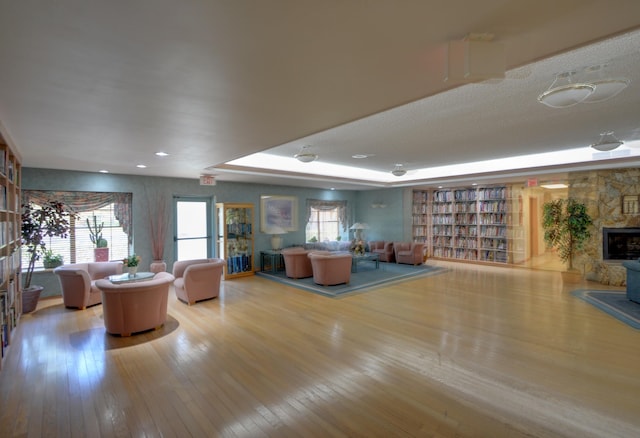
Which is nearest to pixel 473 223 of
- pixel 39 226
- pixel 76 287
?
pixel 76 287

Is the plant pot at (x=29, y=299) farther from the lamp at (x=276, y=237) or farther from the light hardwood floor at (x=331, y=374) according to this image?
the lamp at (x=276, y=237)

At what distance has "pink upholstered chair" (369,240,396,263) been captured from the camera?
9617mm

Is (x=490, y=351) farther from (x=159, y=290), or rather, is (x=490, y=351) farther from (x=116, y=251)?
(x=116, y=251)

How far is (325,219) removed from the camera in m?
10.4

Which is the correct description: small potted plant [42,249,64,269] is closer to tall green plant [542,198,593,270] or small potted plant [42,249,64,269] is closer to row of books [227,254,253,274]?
row of books [227,254,253,274]

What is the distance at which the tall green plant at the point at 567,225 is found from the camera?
22.0ft

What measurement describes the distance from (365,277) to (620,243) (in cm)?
544

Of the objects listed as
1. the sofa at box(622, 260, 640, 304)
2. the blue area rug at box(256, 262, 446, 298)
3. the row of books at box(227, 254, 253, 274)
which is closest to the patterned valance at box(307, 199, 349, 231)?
the blue area rug at box(256, 262, 446, 298)

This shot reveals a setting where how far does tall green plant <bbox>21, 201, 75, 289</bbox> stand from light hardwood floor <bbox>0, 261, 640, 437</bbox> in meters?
1.00

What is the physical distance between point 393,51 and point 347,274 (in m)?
5.42

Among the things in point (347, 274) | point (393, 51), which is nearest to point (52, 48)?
point (393, 51)

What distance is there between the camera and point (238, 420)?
2314mm

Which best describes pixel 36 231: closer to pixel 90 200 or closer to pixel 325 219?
pixel 90 200

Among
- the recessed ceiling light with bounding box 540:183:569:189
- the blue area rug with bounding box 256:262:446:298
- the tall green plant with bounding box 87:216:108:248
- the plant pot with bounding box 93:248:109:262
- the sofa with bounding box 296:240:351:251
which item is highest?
the recessed ceiling light with bounding box 540:183:569:189
